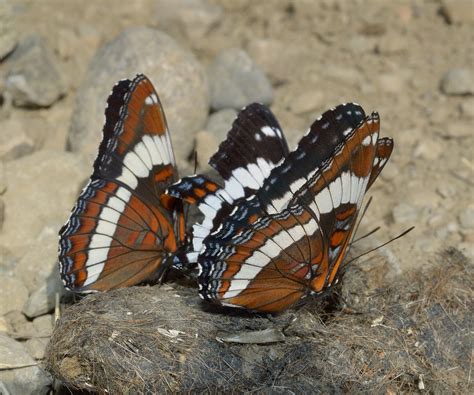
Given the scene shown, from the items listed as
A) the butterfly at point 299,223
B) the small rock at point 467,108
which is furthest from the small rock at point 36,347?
the small rock at point 467,108

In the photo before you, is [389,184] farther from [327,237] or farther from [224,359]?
[224,359]

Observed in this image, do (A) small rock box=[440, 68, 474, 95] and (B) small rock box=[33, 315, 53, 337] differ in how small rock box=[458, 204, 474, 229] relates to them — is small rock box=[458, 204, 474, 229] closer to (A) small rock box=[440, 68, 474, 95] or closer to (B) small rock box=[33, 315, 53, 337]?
(A) small rock box=[440, 68, 474, 95]

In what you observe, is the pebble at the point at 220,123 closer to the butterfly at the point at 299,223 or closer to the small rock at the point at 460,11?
the butterfly at the point at 299,223

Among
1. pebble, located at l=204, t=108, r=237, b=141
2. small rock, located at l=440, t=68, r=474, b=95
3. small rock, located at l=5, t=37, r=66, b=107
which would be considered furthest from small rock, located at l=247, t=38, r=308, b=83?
small rock, located at l=5, t=37, r=66, b=107

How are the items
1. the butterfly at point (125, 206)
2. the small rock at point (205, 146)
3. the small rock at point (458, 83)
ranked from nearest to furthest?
1. the butterfly at point (125, 206)
2. the small rock at point (205, 146)
3. the small rock at point (458, 83)

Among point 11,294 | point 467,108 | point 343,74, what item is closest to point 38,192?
point 11,294

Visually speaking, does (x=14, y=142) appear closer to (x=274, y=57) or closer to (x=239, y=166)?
(x=239, y=166)
